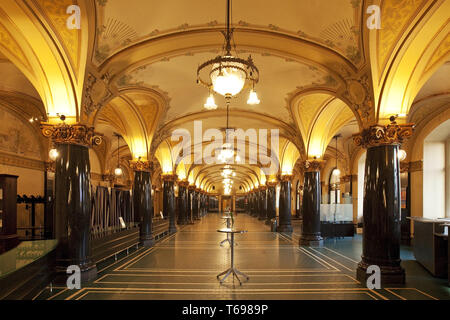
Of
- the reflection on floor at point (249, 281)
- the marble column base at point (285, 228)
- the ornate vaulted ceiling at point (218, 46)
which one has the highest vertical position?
the ornate vaulted ceiling at point (218, 46)

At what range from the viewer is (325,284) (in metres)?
5.96

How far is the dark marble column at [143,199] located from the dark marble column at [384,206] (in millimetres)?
7045

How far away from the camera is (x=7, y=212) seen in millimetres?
8555

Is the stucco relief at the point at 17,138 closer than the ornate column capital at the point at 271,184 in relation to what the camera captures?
Yes

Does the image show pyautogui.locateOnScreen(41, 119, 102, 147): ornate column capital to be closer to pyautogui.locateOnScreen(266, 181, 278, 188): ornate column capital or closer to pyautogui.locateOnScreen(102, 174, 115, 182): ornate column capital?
pyautogui.locateOnScreen(102, 174, 115, 182): ornate column capital

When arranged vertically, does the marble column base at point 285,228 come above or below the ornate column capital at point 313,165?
below

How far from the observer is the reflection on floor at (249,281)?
528 cm

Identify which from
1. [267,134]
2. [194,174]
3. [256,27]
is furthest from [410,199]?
[194,174]

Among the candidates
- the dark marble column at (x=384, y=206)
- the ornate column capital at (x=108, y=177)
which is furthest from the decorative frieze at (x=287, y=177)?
the dark marble column at (x=384, y=206)

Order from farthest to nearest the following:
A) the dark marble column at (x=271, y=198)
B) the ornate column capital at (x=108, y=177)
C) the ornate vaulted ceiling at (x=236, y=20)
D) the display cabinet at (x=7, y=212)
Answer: the dark marble column at (x=271, y=198), the ornate column capital at (x=108, y=177), the display cabinet at (x=7, y=212), the ornate vaulted ceiling at (x=236, y=20)

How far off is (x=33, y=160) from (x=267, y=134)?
31.4 ft

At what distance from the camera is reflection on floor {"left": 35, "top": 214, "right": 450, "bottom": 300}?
528cm

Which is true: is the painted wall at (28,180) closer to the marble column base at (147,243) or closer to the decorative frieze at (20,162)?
the decorative frieze at (20,162)

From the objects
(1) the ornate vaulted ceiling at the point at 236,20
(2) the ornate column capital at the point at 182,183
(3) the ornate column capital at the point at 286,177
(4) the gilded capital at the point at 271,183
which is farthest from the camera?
(4) the gilded capital at the point at 271,183
